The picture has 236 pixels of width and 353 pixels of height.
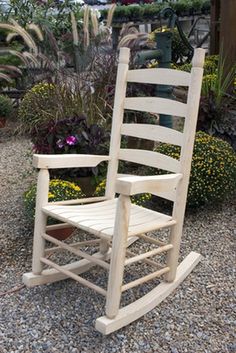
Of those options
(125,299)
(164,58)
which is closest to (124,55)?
(164,58)

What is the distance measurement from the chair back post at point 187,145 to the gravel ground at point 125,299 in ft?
0.78

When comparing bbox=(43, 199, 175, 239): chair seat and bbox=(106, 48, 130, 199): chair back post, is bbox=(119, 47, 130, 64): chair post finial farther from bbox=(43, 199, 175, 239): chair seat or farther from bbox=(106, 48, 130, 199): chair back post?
bbox=(43, 199, 175, 239): chair seat

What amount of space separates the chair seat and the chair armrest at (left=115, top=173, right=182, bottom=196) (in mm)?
185

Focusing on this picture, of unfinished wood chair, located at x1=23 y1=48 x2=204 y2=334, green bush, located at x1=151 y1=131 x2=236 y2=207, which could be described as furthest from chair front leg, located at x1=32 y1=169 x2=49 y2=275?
green bush, located at x1=151 y1=131 x2=236 y2=207

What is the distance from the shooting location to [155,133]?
8.92 feet

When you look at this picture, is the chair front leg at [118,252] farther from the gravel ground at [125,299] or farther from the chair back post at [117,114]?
the chair back post at [117,114]

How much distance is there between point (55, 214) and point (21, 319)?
1.65 ft

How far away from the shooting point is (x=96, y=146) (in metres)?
3.54

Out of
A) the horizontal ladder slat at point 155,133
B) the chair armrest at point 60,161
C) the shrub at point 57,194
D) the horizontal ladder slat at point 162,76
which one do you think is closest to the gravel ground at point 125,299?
the shrub at point 57,194

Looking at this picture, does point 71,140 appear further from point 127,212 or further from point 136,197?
point 127,212

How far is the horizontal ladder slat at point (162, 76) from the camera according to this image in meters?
2.54

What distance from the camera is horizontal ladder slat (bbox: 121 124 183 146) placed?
2586 mm

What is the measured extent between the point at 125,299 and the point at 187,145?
2.65 ft

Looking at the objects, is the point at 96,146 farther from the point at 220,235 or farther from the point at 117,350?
the point at 117,350
